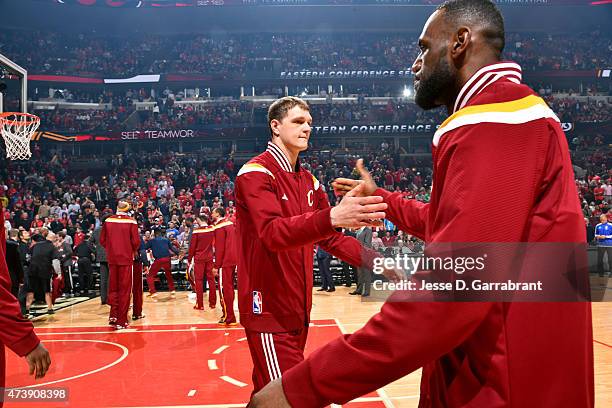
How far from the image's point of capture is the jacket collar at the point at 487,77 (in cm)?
124

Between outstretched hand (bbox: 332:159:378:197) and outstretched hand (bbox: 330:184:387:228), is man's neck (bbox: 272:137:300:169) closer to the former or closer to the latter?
outstretched hand (bbox: 332:159:378:197)

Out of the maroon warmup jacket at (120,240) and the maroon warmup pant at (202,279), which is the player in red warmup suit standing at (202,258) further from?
the maroon warmup jacket at (120,240)

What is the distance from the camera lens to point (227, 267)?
30.4ft

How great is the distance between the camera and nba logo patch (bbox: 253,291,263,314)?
283cm

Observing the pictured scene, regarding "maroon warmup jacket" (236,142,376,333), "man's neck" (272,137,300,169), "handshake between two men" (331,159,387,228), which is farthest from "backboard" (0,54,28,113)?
"handshake between two men" (331,159,387,228)

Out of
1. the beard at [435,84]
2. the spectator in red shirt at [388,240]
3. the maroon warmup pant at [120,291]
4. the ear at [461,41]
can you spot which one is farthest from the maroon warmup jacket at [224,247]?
the ear at [461,41]

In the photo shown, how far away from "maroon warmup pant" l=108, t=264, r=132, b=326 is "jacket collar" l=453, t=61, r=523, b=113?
8292mm

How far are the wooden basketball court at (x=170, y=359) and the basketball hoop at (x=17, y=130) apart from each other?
14.7ft

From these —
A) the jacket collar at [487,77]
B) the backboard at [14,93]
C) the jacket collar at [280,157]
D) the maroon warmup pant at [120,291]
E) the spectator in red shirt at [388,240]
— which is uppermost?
the backboard at [14,93]

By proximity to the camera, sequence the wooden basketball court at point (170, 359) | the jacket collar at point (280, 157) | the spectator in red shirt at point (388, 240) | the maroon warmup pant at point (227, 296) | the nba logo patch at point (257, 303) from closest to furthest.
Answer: the nba logo patch at point (257, 303)
the jacket collar at point (280, 157)
the wooden basketball court at point (170, 359)
the maroon warmup pant at point (227, 296)
the spectator in red shirt at point (388, 240)

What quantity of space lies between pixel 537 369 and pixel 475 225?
0.35 meters

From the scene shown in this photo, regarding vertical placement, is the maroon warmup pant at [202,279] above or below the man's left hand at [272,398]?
below

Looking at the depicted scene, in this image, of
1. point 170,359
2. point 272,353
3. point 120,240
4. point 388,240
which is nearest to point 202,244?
point 120,240

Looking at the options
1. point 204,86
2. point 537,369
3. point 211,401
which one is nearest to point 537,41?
point 204,86
